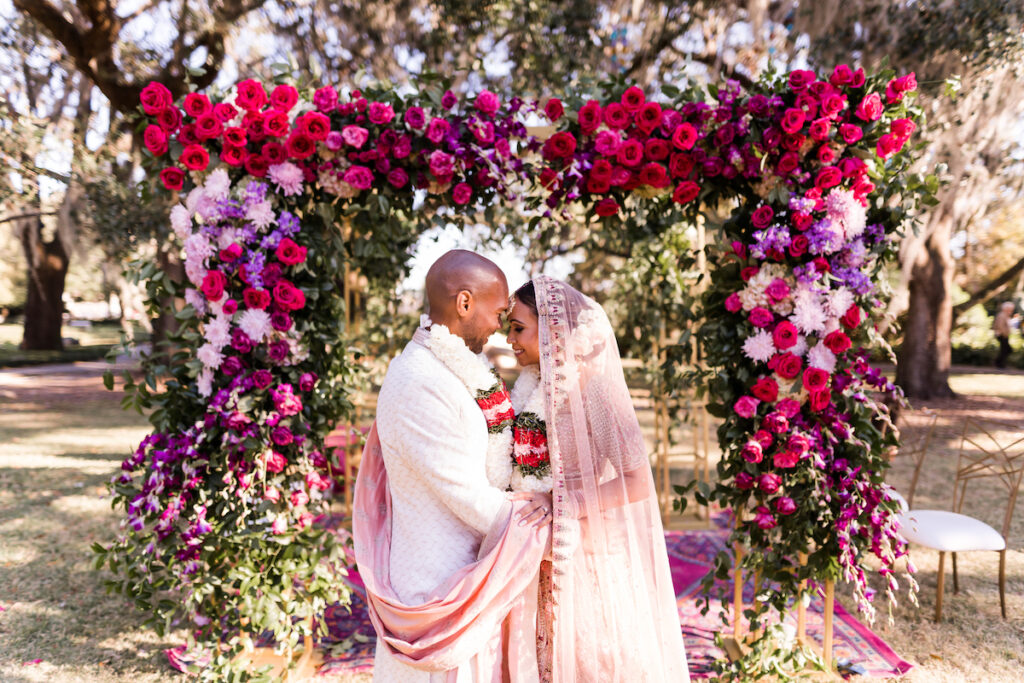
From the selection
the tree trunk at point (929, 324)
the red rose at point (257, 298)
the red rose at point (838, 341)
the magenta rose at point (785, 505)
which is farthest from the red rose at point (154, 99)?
the tree trunk at point (929, 324)

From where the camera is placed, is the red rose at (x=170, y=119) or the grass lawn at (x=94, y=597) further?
the grass lawn at (x=94, y=597)

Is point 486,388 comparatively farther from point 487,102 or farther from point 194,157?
point 194,157

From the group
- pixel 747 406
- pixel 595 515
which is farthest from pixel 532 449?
pixel 747 406

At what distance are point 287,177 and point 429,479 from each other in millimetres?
1946

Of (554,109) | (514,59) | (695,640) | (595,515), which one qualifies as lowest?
(695,640)

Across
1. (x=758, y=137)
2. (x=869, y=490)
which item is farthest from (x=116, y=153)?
(x=869, y=490)

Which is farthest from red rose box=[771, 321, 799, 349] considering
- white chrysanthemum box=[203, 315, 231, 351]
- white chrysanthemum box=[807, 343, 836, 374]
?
white chrysanthemum box=[203, 315, 231, 351]

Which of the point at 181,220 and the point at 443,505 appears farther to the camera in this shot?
the point at 181,220

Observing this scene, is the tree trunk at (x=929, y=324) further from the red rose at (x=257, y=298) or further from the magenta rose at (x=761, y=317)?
the red rose at (x=257, y=298)

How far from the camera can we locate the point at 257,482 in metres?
3.02

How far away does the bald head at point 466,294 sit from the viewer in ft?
6.26

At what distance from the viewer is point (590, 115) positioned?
9.91 feet

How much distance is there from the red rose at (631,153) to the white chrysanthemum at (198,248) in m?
2.07

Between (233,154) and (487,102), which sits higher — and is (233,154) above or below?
below
